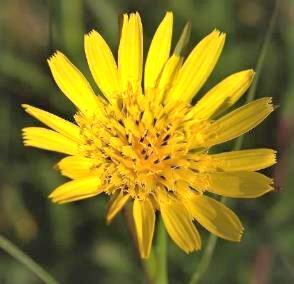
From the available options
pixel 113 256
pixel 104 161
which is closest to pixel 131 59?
pixel 104 161

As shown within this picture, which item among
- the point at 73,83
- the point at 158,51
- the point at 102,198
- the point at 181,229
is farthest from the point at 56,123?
the point at 102,198

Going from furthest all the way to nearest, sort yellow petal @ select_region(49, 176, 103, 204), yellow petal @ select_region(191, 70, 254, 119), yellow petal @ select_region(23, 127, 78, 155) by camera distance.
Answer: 1. yellow petal @ select_region(191, 70, 254, 119)
2. yellow petal @ select_region(23, 127, 78, 155)
3. yellow petal @ select_region(49, 176, 103, 204)

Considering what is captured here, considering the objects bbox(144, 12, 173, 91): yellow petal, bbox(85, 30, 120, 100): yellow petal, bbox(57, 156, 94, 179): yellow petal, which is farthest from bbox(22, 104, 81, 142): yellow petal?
bbox(144, 12, 173, 91): yellow petal

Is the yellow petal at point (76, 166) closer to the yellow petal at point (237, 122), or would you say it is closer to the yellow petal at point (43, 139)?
the yellow petal at point (43, 139)

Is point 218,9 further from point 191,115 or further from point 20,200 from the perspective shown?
point 20,200

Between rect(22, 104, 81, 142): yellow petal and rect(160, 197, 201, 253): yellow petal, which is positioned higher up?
rect(22, 104, 81, 142): yellow petal

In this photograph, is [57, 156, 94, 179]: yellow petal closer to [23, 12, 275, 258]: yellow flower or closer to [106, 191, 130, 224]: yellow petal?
[23, 12, 275, 258]: yellow flower

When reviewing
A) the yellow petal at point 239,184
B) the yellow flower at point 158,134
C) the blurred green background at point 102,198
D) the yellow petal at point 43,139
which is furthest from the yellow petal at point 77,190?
Result: the blurred green background at point 102,198
